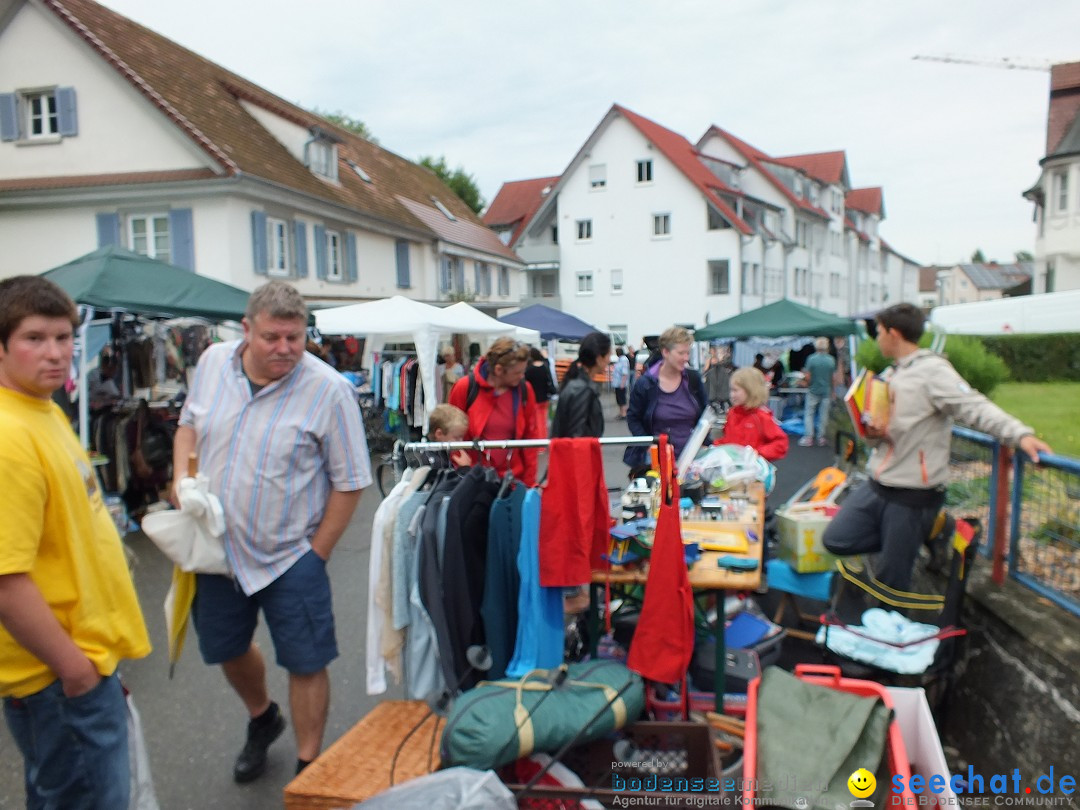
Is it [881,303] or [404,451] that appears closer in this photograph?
[404,451]

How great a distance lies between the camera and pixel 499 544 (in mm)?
3105

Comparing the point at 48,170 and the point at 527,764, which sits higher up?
the point at 48,170

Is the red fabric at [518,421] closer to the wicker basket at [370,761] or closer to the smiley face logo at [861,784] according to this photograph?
the wicker basket at [370,761]

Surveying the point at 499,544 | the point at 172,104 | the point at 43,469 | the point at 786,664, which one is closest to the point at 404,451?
the point at 499,544

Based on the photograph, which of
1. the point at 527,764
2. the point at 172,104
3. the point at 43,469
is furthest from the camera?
the point at 172,104

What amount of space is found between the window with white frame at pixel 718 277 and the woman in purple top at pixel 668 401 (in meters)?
27.7

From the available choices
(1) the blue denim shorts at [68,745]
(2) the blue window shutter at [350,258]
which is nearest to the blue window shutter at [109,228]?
(2) the blue window shutter at [350,258]

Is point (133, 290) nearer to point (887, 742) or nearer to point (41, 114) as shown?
point (887, 742)

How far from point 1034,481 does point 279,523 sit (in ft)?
11.2

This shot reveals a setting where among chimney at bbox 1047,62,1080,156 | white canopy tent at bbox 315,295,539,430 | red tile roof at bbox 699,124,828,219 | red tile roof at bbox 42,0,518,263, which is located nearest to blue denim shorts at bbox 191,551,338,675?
white canopy tent at bbox 315,295,539,430

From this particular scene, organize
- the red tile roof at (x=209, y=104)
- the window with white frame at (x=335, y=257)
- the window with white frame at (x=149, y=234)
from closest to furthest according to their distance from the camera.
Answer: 1. the red tile roof at (x=209, y=104)
2. the window with white frame at (x=149, y=234)
3. the window with white frame at (x=335, y=257)

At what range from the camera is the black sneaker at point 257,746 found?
3.19 meters

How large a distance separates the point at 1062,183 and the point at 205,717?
29765mm

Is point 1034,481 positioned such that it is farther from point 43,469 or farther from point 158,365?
point 158,365
